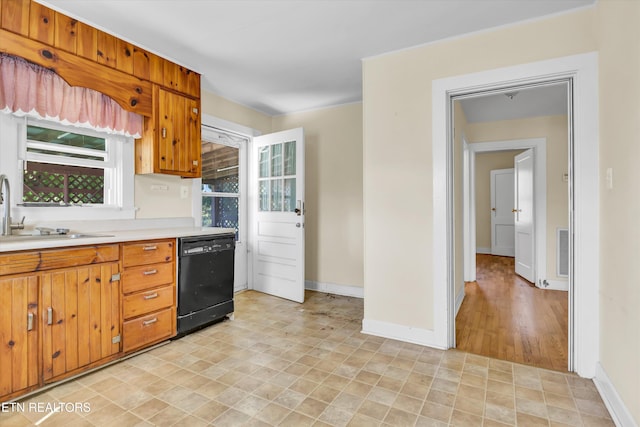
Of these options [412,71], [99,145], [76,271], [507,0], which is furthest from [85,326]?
[507,0]

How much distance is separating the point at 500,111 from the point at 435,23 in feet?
8.87

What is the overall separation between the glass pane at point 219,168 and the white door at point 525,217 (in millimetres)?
4388

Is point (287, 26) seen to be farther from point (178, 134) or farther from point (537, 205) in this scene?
point (537, 205)

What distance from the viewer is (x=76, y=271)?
2.10m

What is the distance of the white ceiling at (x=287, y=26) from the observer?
2.20m

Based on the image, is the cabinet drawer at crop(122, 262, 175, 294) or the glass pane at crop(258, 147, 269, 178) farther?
the glass pane at crop(258, 147, 269, 178)

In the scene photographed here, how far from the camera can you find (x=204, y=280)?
9.67ft

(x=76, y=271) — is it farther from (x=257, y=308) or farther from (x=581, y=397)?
(x=581, y=397)

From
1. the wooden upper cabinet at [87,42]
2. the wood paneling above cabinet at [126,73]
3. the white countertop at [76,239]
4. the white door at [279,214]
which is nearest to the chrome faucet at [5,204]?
the white countertop at [76,239]

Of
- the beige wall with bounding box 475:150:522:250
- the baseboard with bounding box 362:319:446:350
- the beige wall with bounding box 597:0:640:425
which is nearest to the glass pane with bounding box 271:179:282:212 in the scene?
the baseboard with bounding box 362:319:446:350

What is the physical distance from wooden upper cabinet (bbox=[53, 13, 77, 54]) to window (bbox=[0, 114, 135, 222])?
1.87ft

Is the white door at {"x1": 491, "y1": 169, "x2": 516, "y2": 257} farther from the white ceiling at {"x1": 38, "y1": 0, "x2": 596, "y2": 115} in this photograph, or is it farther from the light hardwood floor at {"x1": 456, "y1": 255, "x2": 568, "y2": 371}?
the white ceiling at {"x1": 38, "y1": 0, "x2": 596, "y2": 115}

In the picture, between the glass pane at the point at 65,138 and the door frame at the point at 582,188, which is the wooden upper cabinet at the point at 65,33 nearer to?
the glass pane at the point at 65,138

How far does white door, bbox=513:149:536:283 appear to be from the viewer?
16.1ft
